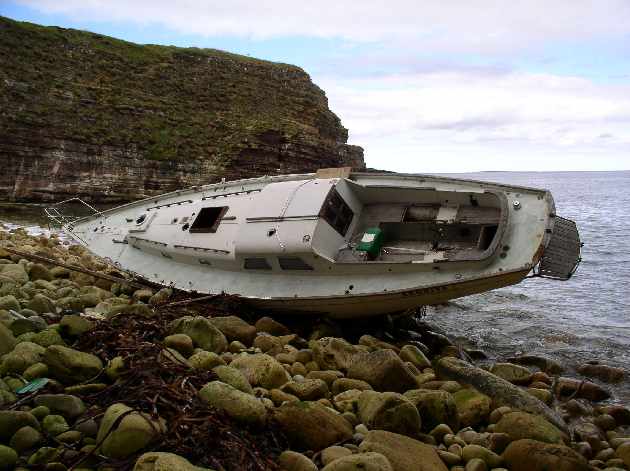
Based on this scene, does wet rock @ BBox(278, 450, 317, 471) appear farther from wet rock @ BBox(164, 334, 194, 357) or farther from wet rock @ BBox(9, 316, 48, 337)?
wet rock @ BBox(9, 316, 48, 337)

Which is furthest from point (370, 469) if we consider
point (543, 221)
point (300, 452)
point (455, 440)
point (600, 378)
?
point (600, 378)

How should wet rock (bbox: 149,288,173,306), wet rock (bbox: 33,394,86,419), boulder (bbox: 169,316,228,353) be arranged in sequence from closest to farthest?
wet rock (bbox: 33,394,86,419) < boulder (bbox: 169,316,228,353) < wet rock (bbox: 149,288,173,306)

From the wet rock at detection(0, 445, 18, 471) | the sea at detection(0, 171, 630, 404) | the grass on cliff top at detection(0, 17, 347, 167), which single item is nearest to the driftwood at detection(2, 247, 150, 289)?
the sea at detection(0, 171, 630, 404)

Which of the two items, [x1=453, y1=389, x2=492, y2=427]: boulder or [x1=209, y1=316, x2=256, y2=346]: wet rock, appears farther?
[x1=209, y1=316, x2=256, y2=346]: wet rock

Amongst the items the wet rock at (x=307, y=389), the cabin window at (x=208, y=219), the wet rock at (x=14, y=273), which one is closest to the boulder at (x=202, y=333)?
the wet rock at (x=307, y=389)

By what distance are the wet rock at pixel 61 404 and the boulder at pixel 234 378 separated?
70.6 inches

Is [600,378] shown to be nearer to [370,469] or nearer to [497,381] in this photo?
[497,381]

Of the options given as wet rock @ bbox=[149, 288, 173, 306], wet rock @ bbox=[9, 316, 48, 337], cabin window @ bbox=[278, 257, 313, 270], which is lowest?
wet rock @ bbox=[149, 288, 173, 306]

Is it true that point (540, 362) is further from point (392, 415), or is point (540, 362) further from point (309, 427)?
point (309, 427)

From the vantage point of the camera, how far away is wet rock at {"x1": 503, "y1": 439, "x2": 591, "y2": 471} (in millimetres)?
6594

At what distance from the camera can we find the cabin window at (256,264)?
12598 mm

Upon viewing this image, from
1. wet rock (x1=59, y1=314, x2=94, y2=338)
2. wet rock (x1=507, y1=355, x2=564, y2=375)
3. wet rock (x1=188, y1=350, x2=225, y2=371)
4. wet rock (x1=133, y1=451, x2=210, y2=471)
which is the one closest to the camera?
wet rock (x1=133, y1=451, x2=210, y2=471)

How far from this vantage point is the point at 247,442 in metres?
6.05

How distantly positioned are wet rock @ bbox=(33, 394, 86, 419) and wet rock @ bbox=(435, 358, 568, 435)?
6.07 metres
